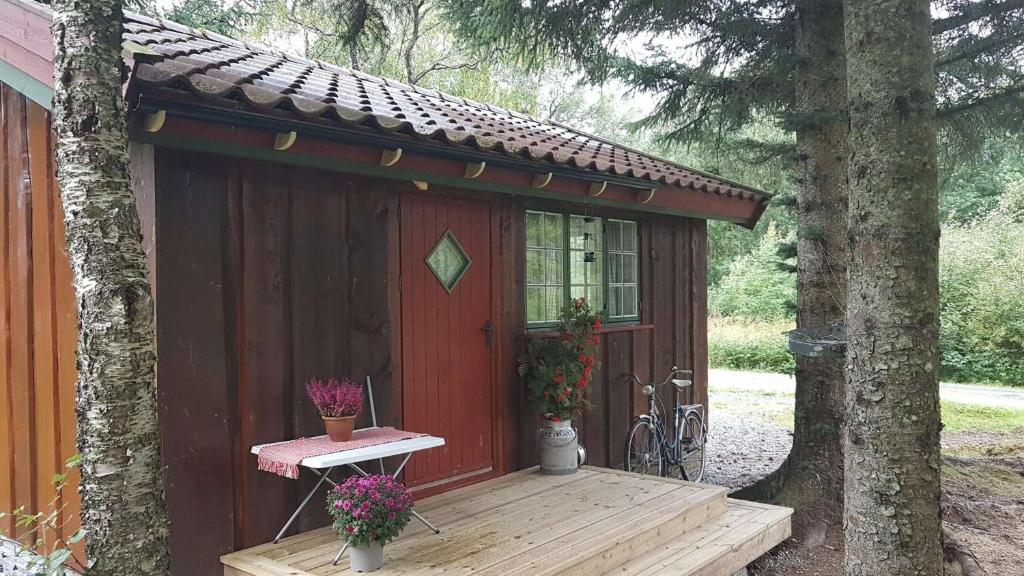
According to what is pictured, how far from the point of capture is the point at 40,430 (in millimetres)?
3666

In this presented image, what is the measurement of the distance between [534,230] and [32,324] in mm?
3154

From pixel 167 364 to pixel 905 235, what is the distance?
10.1 feet

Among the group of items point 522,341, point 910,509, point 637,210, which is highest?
point 637,210

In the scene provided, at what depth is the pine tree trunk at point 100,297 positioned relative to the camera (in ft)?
6.56

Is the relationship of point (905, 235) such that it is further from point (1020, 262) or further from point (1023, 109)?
point (1020, 262)

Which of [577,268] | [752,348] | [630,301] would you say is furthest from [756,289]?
[577,268]

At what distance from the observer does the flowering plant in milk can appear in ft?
10.5

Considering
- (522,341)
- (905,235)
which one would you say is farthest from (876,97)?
(522,341)

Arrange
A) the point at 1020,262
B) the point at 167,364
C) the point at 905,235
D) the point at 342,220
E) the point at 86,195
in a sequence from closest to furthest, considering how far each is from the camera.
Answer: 1. the point at 86,195
2. the point at 905,235
3. the point at 167,364
4. the point at 342,220
5. the point at 1020,262

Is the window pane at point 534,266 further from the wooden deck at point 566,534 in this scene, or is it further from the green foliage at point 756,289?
the green foliage at point 756,289

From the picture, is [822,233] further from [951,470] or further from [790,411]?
[790,411]

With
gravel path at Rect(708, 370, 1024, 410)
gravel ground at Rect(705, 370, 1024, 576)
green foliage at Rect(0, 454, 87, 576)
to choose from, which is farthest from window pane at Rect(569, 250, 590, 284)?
gravel path at Rect(708, 370, 1024, 410)

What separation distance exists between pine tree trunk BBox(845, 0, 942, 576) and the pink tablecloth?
2149 millimetres

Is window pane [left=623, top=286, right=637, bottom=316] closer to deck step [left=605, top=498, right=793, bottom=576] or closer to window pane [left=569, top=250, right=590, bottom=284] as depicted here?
window pane [left=569, top=250, right=590, bottom=284]
